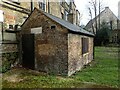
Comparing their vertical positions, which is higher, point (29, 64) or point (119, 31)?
point (119, 31)

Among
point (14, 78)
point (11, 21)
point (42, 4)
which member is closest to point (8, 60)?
point (14, 78)

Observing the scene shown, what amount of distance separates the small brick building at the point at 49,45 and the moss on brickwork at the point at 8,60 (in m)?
0.68

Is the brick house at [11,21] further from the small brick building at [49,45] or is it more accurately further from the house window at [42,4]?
the small brick building at [49,45]

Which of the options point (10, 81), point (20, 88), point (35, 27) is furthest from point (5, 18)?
point (20, 88)

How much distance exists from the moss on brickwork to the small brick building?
68 centimetres

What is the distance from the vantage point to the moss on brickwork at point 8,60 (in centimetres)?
1328

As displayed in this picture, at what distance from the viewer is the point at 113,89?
10188mm

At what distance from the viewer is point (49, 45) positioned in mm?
13602

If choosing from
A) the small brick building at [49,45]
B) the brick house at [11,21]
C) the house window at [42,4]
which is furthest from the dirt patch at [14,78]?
the house window at [42,4]

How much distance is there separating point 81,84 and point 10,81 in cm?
410

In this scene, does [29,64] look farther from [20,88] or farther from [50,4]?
[50,4]

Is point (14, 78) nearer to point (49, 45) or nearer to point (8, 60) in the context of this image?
point (8, 60)

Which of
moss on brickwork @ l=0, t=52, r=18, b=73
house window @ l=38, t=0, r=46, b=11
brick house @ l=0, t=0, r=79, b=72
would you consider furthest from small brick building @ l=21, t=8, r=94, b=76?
house window @ l=38, t=0, r=46, b=11

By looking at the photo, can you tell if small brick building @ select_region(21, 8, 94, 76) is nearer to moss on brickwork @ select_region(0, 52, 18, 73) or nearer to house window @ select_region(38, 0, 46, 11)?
moss on brickwork @ select_region(0, 52, 18, 73)
